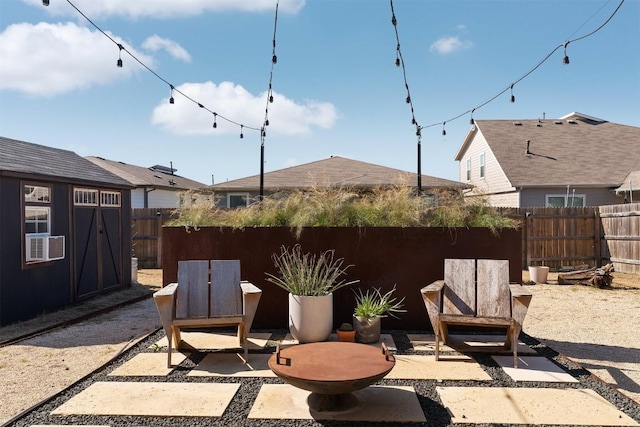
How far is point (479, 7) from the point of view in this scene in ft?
25.4

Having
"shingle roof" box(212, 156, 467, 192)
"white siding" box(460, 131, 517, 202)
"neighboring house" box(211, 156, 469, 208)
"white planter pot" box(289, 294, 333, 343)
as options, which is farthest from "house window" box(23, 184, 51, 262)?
"white siding" box(460, 131, 517, 202)

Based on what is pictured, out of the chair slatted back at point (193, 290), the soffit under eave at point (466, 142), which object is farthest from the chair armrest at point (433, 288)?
the soffit under eave at point (466, 142)

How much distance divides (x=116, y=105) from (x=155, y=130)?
103 inches

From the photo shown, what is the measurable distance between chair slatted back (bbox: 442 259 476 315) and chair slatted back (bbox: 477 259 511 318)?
6 cm

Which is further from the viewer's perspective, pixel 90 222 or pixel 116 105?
pixel 116 105

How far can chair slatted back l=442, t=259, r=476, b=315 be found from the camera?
4.35 m

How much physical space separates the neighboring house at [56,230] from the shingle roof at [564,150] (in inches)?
443

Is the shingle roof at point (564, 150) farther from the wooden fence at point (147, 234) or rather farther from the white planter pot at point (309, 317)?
the white planter pot at point (309, 317)

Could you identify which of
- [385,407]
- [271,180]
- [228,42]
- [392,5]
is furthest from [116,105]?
[385,407]

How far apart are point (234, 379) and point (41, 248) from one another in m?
4.23

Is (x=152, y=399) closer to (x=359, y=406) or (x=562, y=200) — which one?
(x=359, y=406)

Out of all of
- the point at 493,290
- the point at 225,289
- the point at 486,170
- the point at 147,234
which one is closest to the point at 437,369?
the point at 493,290

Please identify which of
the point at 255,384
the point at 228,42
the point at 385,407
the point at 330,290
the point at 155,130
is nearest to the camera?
the point at 385,407

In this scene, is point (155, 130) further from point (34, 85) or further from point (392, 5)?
point (392, 5)
